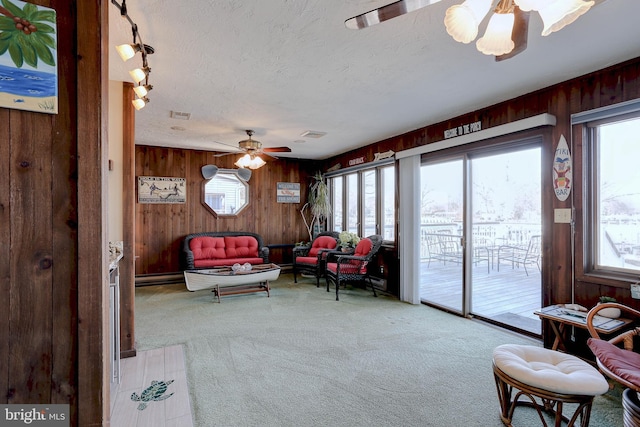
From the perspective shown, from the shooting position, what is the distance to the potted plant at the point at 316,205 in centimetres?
664

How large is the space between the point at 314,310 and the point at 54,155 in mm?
3452

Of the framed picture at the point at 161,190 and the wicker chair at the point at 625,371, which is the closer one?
the wicker chair at the point at 625,371

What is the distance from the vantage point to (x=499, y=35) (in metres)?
1.37

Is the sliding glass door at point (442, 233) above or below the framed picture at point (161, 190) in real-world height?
below

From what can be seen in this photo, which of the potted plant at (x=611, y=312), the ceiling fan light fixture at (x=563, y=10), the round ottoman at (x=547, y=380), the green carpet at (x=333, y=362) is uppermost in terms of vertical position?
the ceiling fan light fixture at (x=563, y=10)

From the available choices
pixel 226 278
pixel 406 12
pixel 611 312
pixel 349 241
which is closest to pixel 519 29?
pixel 406 12

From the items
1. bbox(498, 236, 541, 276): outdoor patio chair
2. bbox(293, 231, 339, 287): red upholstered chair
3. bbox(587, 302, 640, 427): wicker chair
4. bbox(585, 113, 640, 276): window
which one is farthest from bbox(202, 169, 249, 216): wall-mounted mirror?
bbox(587, 302, 640, 427): wicker chair

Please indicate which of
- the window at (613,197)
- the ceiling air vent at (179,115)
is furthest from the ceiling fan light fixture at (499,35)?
the ceiling air vent at (179,115)

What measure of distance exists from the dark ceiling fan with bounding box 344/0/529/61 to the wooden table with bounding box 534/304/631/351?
213cm

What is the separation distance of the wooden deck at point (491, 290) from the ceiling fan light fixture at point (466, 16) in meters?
3.30

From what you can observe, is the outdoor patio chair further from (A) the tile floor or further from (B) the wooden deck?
(A) the tile floor

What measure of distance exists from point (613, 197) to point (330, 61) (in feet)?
8.81

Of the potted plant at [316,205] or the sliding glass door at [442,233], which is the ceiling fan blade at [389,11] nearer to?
the sliding glass door at [442,233]

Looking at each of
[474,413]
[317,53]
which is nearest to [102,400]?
[474,413]
